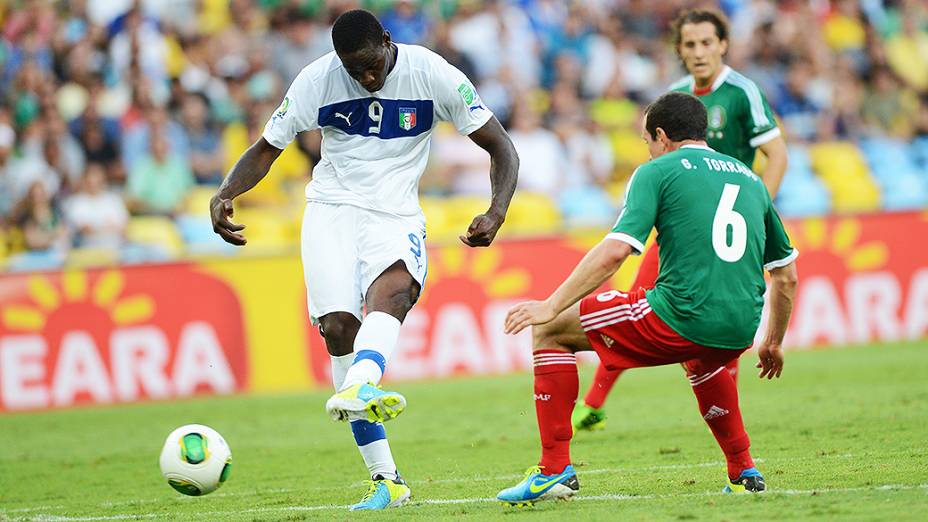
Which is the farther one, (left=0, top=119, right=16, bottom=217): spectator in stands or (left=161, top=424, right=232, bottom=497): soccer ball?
(left=0, top=119, right=16, bottom=217): spectator in stands

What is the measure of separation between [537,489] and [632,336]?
0.88 meters

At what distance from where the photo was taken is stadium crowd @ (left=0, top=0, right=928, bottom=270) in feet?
50.7

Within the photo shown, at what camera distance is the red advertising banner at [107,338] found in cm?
1350

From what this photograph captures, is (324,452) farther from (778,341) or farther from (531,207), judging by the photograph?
(531,207)

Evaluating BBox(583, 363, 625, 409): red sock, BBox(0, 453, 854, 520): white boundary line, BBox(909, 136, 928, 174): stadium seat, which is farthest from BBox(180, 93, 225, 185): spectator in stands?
BBox(909, 136, 928, 174): stadium seat

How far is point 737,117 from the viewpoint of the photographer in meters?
9.16

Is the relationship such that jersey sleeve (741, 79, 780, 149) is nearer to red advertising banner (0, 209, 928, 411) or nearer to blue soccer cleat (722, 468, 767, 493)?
blue soccer cleat (722, 468, 767, 493)

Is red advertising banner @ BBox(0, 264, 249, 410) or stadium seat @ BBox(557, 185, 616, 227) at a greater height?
stadium seat @ BBox(557, 185, 616, 227)

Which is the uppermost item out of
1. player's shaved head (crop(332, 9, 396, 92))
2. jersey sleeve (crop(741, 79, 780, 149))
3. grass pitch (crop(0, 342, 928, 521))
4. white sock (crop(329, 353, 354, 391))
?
player's shaved head (crop(332, 9, 396, 92))

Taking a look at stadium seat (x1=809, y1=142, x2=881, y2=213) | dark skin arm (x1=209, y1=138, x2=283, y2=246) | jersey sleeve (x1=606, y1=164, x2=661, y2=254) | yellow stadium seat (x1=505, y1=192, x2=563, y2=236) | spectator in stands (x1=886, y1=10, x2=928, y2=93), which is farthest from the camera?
spectator in stands (x1=886, y1=10, x2=928, y2=93)

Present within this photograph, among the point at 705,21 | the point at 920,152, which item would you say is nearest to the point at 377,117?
the point at 705,21

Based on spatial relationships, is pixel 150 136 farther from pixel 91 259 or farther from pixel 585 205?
pixel 585 205

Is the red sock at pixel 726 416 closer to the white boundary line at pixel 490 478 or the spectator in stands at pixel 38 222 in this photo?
the white boundary line at pixel 490 478

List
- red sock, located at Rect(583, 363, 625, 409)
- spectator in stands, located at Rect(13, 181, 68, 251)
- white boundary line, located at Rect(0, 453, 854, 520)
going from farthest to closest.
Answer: spectator in stands, located at Rect(13, 181, 68, 251) < red sock, located at Rect(583, 363, 625, 409) < white boundary line, located at Rect(0, 453, 854, 520)
